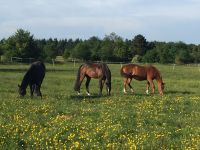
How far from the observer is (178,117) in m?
14.1

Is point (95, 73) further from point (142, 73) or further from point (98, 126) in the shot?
point (98, 126)

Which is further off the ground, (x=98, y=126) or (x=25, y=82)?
(x=25, y=82)

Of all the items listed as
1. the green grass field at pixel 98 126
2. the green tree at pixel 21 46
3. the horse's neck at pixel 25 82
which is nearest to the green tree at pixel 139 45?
the green tree at pixel 21 46

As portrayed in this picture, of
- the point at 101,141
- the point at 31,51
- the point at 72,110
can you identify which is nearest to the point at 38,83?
the point at 72,110

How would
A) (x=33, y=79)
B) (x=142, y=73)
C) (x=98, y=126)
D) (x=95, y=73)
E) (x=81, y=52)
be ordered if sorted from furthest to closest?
(x=81, y=52) → (x=142, y=73) → (x=95, y=73) → (x=33, y=79) → (x=98, y=126)

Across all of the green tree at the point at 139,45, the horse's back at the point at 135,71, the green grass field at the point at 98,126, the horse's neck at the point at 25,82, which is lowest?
the green grass field at the point at 98,126

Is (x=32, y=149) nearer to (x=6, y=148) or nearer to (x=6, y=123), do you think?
(x=6, y=148)

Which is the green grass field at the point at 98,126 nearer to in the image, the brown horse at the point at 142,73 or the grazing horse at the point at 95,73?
the grazing horse at the point at 95,73

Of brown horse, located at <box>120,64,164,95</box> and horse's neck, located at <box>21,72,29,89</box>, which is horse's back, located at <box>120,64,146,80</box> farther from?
horse's neck, located at <box>21,72,29,89</box>

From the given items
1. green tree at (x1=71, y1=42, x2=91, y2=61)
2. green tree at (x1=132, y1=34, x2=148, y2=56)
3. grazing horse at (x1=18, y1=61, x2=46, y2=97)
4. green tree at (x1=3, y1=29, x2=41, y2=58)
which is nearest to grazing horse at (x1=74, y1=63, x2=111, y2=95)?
grazing horse at (x1=18, y1=61, x2=46, y2=97)

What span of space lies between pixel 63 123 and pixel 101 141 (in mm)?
2298

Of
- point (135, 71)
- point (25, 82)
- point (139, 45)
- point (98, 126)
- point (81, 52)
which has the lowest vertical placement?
point (98, 126)

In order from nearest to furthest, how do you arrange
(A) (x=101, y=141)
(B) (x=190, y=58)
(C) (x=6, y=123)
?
(A) (x=101, y=141)
(C) (x=6, y=123)
(B) (x=190, y=58)

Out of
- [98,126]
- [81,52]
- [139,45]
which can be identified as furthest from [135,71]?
[139,45]
